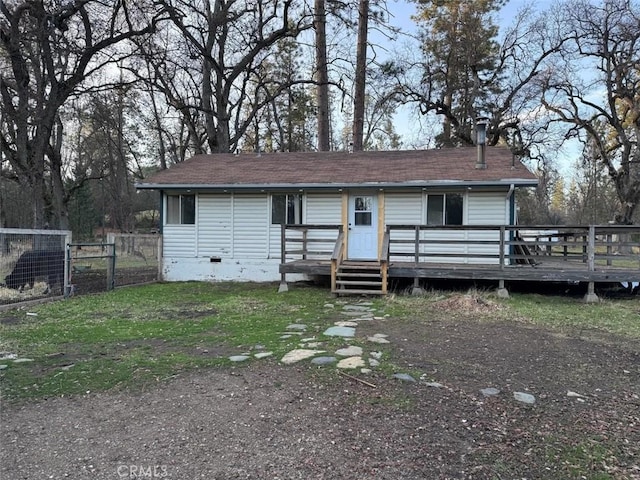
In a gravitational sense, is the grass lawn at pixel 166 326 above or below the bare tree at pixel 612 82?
below

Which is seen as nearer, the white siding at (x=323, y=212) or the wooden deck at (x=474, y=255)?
the wooden deck at (x=474, y=255)

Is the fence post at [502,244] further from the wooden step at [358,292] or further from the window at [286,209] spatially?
the window at [286,209]

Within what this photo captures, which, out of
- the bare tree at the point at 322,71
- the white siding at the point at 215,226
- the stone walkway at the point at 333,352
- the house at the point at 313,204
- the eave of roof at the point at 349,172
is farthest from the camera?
the bare tree at the point at 322,71

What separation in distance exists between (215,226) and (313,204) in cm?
270

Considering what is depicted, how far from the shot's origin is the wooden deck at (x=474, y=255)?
8.75m

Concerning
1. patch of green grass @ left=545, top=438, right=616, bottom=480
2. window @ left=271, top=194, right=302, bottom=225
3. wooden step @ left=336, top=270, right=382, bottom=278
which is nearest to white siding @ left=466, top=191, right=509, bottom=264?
wooden step @ left=336, top=270, right=382, bottom=278

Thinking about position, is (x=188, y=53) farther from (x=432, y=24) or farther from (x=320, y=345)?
(x=320, y=345)

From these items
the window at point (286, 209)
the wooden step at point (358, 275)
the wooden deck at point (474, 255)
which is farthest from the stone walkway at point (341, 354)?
the window at point (286, 209)

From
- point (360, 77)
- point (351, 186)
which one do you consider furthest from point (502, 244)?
point (360, 77)

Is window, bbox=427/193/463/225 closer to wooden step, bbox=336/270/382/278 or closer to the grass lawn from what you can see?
the grass lawn

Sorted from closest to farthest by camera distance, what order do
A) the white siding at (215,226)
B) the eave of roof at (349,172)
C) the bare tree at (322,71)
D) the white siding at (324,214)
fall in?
the eave of roof at (349,172)
the white siding at (324,214)
the white siding at (215,226)
the bare tree at (322,71)

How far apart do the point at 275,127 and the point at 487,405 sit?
26465 millimetres

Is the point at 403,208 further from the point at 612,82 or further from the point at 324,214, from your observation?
the point at 612,82

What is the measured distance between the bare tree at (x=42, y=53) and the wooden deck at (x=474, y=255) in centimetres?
845
